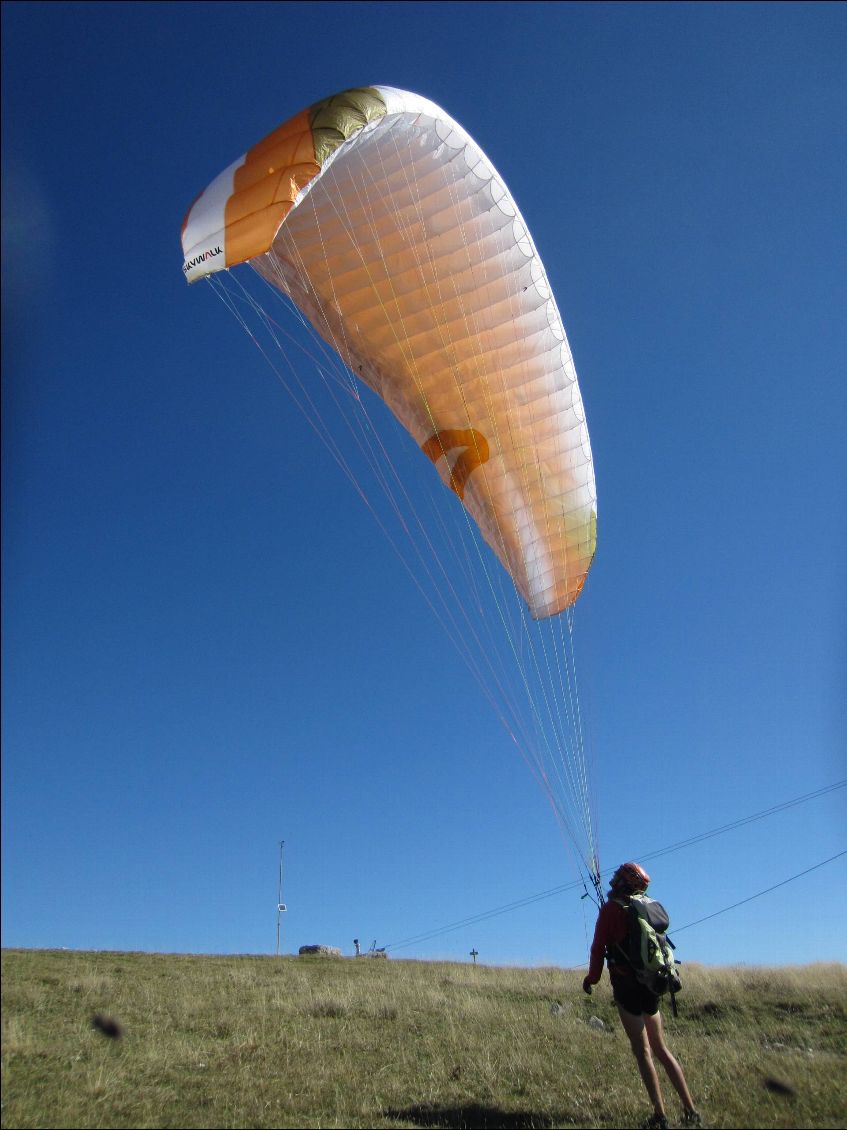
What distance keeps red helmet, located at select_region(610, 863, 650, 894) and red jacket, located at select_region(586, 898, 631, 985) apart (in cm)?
19

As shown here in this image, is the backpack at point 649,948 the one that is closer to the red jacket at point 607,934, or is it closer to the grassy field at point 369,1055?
the red jacket at point 607,934

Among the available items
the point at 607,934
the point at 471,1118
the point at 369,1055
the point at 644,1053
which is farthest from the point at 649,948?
the point at 369,1055

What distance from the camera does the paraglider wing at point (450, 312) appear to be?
26.8 feet

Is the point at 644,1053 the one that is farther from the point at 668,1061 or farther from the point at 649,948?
the point at 649,948

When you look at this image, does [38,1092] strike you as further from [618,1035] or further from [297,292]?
[297,292]

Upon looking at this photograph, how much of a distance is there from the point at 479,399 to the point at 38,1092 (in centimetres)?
777

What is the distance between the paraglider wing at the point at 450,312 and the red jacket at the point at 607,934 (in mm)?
5436

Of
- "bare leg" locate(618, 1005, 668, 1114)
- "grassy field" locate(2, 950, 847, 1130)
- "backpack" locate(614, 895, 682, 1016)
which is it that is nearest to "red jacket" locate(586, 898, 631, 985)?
"backpack" locate(614, 895, 682, 1016)

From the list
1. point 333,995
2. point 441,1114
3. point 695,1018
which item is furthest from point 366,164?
point 695,1018

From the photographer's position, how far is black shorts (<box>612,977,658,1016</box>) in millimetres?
5027

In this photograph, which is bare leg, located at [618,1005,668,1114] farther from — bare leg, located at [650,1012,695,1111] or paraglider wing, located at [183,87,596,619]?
paraglider wing, located at [183,87,596,619]

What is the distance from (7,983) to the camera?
144 inches

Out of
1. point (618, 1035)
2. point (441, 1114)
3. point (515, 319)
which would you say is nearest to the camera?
point (441, 1114)

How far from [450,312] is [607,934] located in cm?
673
